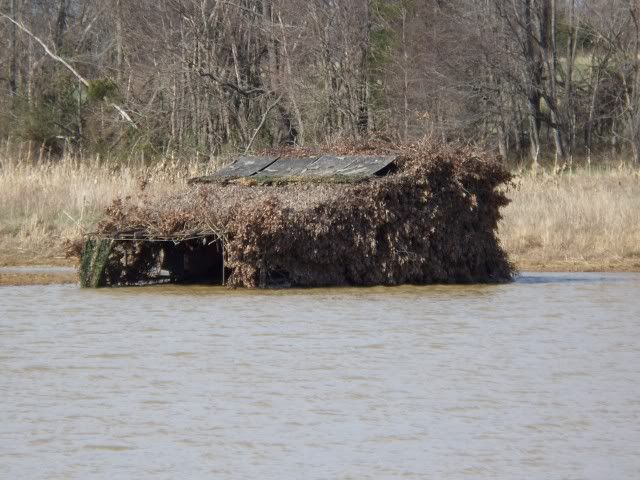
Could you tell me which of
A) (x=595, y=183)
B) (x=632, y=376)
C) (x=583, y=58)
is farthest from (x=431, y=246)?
(x=583, y=58)

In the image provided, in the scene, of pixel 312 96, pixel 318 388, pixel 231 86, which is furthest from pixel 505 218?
pixel 312 96

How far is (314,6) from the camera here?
3906 cm

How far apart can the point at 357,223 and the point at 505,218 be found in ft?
22.4

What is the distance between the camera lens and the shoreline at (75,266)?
19.2 meters

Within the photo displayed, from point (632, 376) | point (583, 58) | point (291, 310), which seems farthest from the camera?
point (583, 58)

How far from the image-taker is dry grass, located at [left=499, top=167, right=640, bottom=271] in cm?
2169

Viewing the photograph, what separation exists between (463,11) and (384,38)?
4.67 metres

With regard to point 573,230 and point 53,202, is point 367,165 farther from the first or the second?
point 53,202

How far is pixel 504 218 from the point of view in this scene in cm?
2314

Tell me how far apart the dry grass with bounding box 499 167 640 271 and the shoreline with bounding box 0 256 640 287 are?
0.02 metres

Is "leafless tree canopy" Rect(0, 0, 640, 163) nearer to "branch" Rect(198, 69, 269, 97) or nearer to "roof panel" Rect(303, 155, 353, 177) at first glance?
"branch" Rect(198, 69, 269, 97)

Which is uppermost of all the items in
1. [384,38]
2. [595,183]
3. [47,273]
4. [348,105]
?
[384,38]

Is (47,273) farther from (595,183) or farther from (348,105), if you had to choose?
(348,105)

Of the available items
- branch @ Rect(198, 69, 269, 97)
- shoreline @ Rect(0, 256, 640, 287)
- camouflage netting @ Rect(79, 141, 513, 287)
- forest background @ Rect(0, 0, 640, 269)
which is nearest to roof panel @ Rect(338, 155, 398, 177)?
camouflage netting @ Rect(79, 141, 513, 287)
